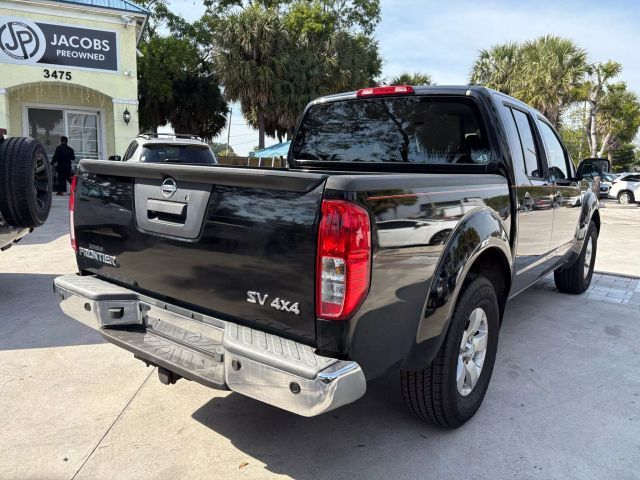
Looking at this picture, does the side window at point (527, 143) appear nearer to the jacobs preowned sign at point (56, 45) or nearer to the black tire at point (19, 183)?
the black tire at point (19, 183)

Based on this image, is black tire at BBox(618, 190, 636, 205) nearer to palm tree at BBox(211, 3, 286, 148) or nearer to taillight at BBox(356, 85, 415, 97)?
palm tree at BBox(211, 3, 286, 148)

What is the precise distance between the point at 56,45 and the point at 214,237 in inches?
595

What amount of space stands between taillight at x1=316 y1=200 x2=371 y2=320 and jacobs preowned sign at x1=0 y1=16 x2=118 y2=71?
15.5 meters

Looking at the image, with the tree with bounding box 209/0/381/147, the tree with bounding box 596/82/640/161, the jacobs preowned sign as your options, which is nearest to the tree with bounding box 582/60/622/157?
the tree with bounding box 596/82/640/161

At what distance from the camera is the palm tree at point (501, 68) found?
1250 inches

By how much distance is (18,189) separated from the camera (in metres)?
4.72

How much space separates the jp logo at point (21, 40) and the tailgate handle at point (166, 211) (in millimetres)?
14606

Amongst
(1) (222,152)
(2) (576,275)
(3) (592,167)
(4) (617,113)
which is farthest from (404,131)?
(1) (222,152)

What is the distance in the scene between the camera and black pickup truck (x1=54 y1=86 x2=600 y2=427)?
202 centimetres

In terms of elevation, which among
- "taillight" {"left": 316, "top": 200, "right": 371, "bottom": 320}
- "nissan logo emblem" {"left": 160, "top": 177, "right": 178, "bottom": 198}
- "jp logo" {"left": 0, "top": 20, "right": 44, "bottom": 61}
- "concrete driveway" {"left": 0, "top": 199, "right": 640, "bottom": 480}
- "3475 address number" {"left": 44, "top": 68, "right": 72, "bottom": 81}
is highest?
"jp logo" {"left": 0, "top": 20, "right": 44, "bottom": 61}

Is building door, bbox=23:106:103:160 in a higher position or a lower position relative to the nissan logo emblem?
higher

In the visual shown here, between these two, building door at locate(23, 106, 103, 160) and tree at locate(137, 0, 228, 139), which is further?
tree at locate(137, 0, 228, 139)

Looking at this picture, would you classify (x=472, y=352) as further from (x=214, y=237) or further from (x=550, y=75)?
(x=550, y=75)

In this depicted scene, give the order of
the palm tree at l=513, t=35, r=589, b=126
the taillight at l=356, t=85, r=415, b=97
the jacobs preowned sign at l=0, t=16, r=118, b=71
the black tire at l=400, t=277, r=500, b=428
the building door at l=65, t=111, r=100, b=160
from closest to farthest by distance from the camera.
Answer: the black tire at l=400, t=277, r=500, b=428 → the taillight at l=356, t=85, r=415, b=97 → the jacobs preowned sign at l=0, t=16, r=118, b=71 → the building door at l=65, t=111, r=100, b=160 → the palm tree at l=513, t=35, r=589, b=126
